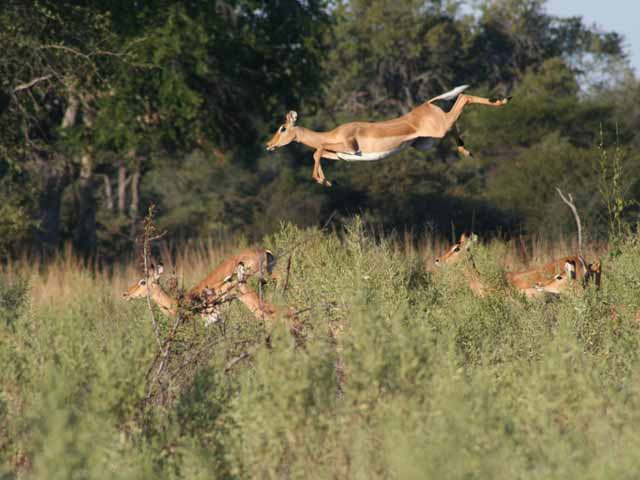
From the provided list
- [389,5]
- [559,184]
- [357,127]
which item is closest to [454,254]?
[357,127]

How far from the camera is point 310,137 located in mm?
5914

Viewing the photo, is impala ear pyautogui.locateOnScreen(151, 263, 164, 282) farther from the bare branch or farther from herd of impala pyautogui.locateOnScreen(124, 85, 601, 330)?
the bare branch

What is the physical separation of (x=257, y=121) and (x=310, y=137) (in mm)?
12302

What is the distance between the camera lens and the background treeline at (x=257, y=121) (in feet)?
44.4

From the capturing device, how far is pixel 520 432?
11.7 feet

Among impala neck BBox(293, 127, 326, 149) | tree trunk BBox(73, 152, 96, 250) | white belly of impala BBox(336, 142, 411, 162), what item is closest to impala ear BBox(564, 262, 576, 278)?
white belly of impala BBox(336, 142, 411, 162)

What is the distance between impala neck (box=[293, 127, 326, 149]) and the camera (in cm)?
587

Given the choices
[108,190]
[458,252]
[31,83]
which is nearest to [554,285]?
[458,252]

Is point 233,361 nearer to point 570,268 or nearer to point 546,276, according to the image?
point 570,268

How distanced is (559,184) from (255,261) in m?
15.6

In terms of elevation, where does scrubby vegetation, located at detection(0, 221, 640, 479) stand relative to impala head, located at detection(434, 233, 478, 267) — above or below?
Result: above

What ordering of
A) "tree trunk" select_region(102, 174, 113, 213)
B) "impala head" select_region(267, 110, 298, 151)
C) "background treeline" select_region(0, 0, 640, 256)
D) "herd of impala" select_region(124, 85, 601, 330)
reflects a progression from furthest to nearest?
"tree trunk" select_region(102, 174, 113, 213) → "background treeline" select_region(0, 0, 640, 256) → "impala head" select_region(267, 110, 298, 151) → "herd of impala" select_region(124, 85, 601, 330)

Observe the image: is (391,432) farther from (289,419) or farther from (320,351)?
(320,351)

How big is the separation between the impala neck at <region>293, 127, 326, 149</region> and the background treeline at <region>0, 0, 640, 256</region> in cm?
92
